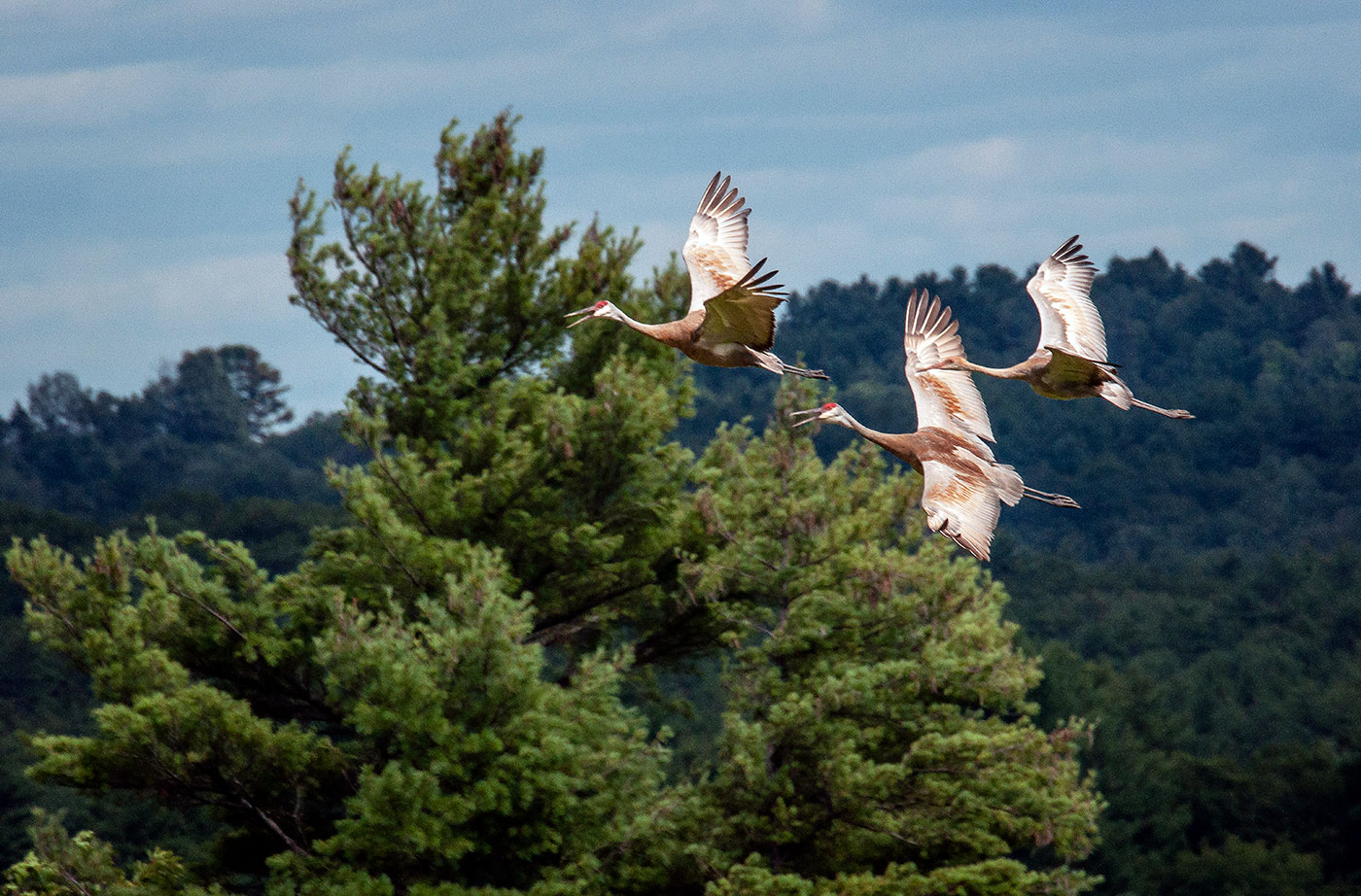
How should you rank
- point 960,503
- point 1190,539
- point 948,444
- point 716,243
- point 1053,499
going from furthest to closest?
point 1190,539 < point 716,243 < point 1053,499 < point 948,444 < point 960,503

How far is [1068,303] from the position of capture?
770cm

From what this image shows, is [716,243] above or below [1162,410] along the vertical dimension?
above

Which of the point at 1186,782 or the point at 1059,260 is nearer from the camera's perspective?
the point at 1059,260

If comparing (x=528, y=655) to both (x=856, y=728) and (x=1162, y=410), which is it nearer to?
(x=856, y=728)

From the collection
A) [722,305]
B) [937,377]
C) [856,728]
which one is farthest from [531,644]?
[722,305]

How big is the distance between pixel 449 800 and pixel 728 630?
433 centimetres

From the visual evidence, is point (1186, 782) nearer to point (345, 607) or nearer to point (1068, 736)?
point (1068, 736)

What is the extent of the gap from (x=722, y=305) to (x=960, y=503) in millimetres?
1333

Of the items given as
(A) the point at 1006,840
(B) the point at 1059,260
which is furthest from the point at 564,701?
(B) the point at 1059,260

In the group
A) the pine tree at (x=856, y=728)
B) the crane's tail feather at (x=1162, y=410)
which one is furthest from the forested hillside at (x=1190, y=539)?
the crane's tail feather at (x=1162, y=410)

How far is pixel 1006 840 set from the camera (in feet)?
54.0

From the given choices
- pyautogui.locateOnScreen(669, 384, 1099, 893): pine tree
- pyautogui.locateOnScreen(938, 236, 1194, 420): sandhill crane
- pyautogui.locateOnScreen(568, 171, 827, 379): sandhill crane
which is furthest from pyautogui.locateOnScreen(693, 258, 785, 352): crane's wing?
pyautogui.locateOnScreen(669, 384, 1099, 893): pine tree

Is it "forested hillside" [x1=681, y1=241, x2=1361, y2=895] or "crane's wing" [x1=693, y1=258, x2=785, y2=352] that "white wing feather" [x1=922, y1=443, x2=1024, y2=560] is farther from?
"forested hillside" [x1=681, y1=241, x2=1361, y2=895]

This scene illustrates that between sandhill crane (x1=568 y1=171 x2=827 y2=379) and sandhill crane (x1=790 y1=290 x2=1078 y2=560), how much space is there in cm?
42
